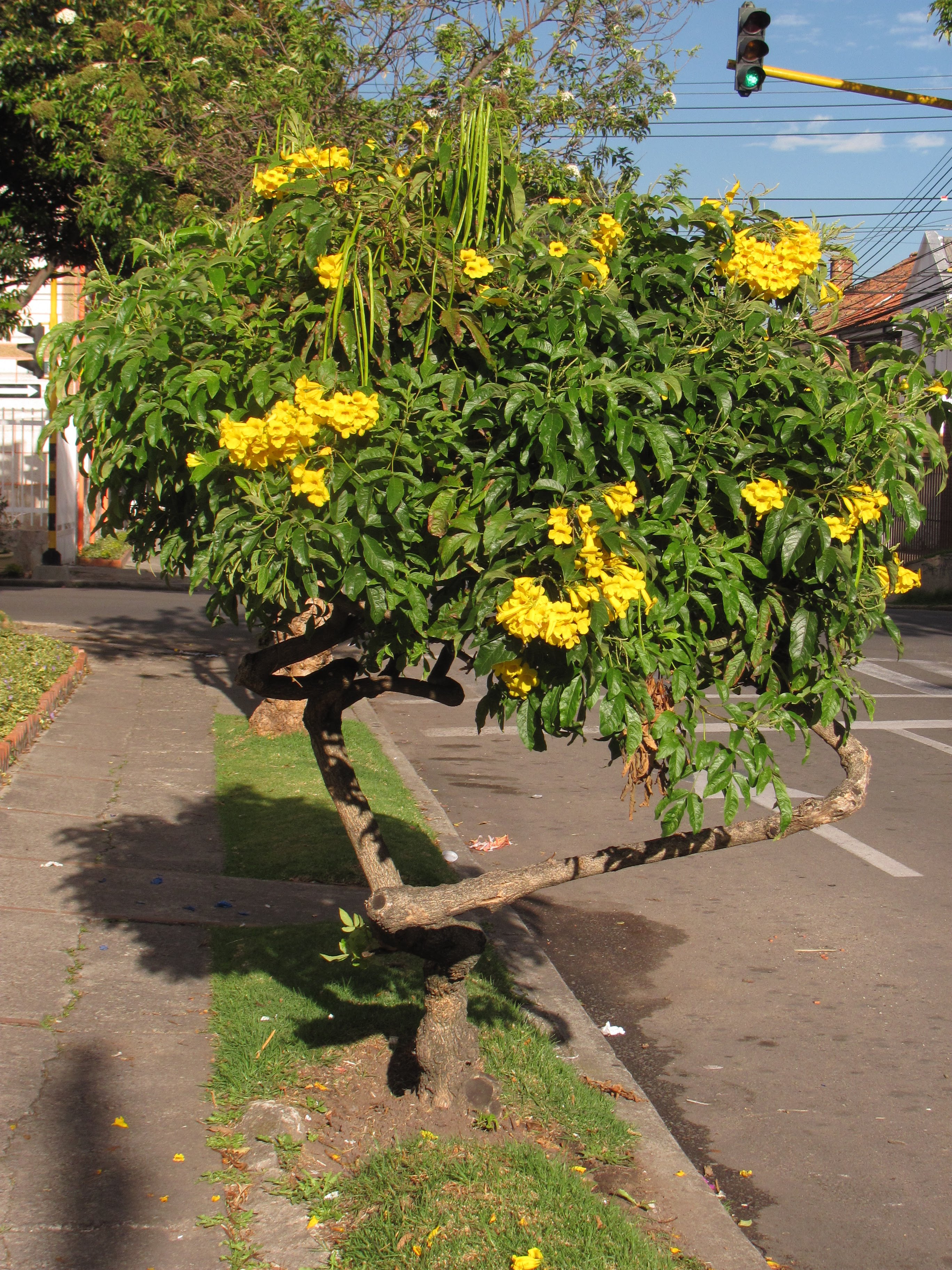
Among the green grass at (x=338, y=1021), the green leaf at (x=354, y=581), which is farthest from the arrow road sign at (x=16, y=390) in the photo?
the green leaf at (x=354, y=581)

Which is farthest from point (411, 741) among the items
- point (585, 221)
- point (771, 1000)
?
point (585, 221)

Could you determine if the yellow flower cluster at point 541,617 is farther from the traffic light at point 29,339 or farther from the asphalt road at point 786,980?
the traffic light at point 29,339

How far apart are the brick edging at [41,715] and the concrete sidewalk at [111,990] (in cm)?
12

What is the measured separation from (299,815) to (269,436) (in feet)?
17.2

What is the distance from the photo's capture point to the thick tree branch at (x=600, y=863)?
3324 millimetres

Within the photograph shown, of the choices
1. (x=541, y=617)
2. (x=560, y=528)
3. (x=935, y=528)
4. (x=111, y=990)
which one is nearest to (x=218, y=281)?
(x=560, y=528)

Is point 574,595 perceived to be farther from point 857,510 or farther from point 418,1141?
point 418,1141

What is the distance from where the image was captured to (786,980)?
18.6 ft

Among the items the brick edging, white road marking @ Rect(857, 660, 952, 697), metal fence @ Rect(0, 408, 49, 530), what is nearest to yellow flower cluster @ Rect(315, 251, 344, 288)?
the brick edging

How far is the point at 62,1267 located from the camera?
3.04 meters

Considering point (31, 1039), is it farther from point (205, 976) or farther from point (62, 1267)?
point (62, 1267)

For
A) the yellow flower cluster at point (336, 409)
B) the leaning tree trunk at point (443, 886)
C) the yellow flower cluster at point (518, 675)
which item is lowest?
the leaning tree trunk at point (443, 886)

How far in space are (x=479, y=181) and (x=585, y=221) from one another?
0.35 metres

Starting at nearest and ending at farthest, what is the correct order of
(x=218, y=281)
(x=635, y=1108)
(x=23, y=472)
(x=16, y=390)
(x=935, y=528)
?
1. (x=218, y=281)
2. (x=635, y=1108)
3. (x=16, y=390)
4. (x=23, y=472)
5. (x=935, y=528)
